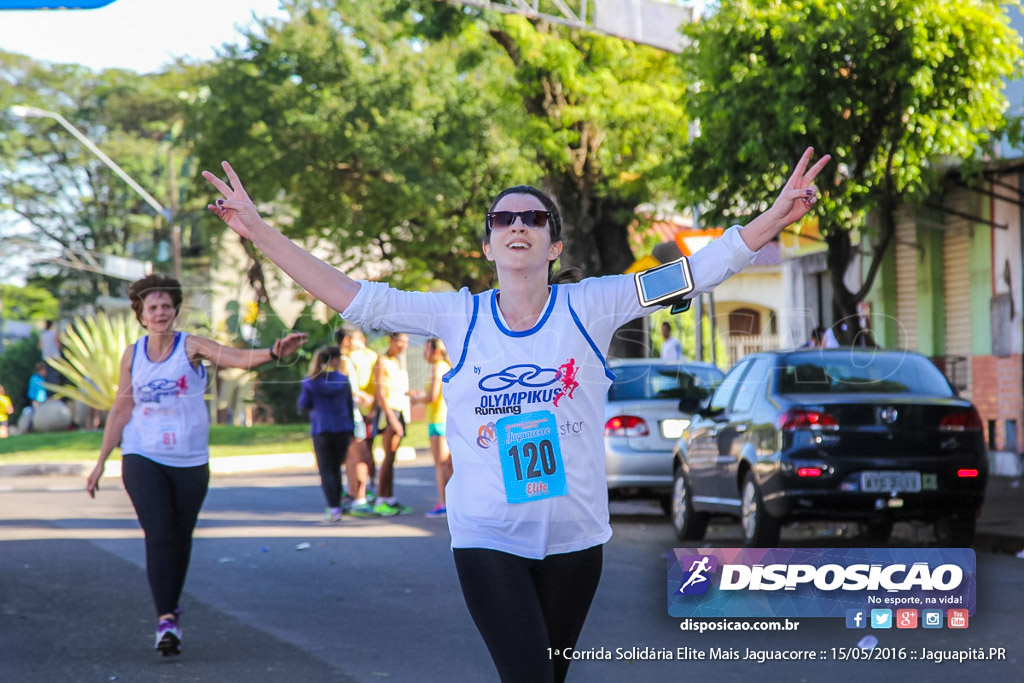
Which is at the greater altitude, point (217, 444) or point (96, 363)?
point (96, 363)

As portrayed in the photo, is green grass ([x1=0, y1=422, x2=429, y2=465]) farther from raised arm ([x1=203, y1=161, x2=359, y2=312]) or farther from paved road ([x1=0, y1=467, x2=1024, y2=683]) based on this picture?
raised arm ([x1=203, y1=161, x2=359, y2=312])

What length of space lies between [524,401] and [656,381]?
1092 centimetres

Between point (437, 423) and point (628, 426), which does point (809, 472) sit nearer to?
point (628, 426)

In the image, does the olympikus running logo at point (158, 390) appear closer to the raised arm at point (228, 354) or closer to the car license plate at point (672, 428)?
the raised arm at point (228, 354)

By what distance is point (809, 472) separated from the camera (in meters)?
10.4

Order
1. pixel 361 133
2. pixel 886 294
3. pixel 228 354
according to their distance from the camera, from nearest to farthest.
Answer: pixel 228 354 < pixel 886 294 < pixel 361 133

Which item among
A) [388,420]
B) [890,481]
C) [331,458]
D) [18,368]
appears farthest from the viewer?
[18,368]

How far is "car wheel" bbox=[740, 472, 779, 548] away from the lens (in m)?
10.8

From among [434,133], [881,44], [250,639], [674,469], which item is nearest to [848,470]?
[674,469]

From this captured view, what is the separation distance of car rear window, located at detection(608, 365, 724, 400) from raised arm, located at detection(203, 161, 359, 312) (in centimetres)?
1068

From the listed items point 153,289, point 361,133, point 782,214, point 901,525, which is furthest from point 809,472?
point 361,133

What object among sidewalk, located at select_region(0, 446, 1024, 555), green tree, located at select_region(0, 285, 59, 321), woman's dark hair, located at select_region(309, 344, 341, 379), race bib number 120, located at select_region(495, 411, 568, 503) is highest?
green tree, located at select_region(0, 285, 59, 321)

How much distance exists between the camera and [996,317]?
19094mm

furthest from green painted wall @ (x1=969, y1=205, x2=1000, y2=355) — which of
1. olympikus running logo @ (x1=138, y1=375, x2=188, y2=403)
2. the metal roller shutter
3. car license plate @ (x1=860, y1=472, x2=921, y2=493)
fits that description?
olympikus running logo @ (x1=138, y1=375, x2=188, y2=403)
